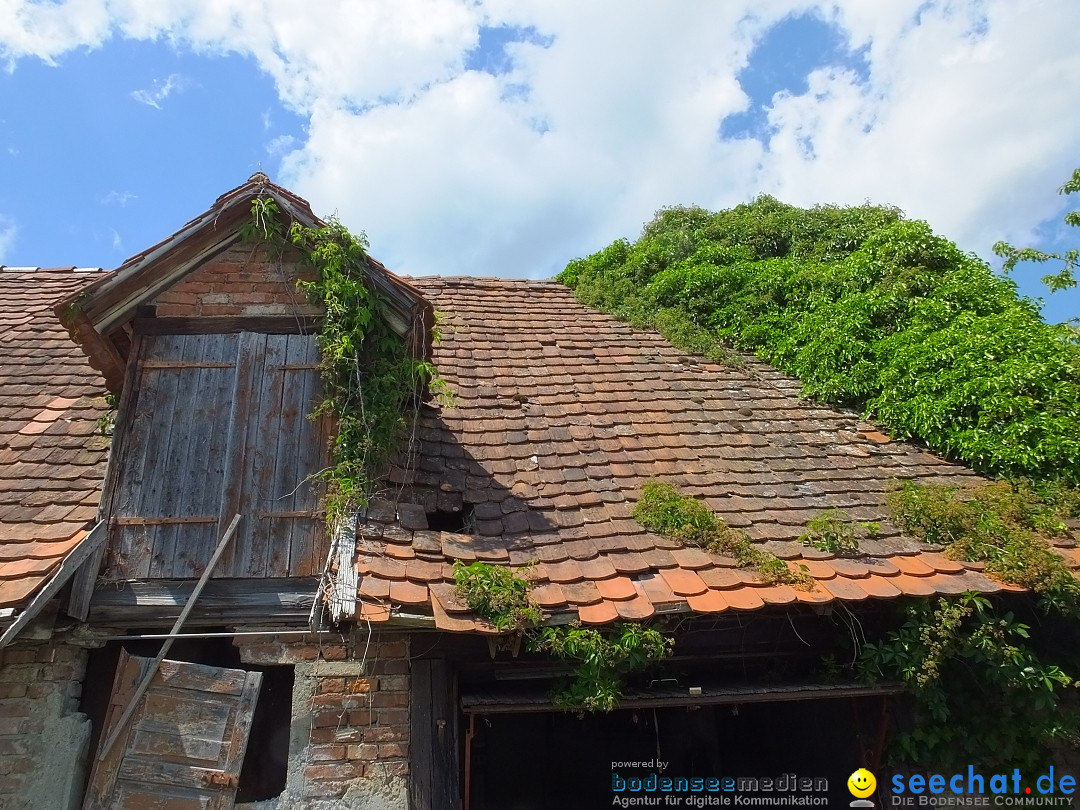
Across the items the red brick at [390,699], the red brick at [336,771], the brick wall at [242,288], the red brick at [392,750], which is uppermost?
the brick wall at [242,288]

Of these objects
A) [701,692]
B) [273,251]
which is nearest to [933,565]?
[701,692]

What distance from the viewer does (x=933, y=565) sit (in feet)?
15.6

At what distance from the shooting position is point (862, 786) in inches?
203

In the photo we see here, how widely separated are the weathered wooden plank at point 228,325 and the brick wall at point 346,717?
7.44 ft

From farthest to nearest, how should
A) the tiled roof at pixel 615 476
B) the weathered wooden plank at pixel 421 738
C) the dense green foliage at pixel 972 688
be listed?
the dense green foliage at pixel 972 688 < the tiled roof at pixel 615 476 < the weathered wooden plank at pixel 421 738

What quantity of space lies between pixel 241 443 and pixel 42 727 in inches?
79.9

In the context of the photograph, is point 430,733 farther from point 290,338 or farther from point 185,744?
point 290,338

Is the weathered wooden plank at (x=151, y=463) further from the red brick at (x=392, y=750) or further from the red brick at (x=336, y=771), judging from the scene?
the red brick at (x=392, y=750)

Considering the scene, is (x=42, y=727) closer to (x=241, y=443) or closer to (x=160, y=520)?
(x=160, y=520)

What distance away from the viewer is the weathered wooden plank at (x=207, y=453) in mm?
4430

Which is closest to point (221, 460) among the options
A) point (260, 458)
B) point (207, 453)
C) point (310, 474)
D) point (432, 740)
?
point (207, 453)

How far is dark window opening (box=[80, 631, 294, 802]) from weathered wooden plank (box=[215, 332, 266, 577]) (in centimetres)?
69

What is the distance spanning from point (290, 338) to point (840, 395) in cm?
539

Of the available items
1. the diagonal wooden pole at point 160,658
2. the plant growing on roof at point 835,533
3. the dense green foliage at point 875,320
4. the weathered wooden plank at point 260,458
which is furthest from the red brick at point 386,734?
the dense green foliage at point 875,320
